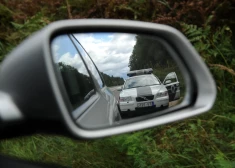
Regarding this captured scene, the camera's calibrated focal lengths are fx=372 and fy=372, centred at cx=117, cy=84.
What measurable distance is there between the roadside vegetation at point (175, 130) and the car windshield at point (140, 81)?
4.21 feet

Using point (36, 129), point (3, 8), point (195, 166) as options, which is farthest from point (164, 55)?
point (3, 8)

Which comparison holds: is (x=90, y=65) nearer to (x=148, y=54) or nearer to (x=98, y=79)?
(x=98, y=79)

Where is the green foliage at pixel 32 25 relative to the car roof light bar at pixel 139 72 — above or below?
A: above

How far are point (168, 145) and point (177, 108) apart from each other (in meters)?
1.75

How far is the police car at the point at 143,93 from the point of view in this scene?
1402mm

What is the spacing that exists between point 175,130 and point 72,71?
2234 mm

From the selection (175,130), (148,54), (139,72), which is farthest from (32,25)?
(139,72)

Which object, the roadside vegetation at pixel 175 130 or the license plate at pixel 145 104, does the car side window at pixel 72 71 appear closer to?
the license plate at pixel 145 104

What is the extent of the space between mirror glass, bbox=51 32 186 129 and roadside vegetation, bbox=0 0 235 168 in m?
1.22

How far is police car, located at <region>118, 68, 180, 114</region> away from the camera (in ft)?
4.60

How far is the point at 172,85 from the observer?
1.56 m

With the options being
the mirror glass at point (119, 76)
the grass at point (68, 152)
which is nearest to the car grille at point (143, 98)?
the mirror glass at point (119, 76)

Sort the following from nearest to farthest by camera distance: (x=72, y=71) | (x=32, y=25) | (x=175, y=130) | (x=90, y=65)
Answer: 1. (x=72, y=71)
2. (x=90, y=65)
3. (x=175, y=130)
4. (x=32, y=25)

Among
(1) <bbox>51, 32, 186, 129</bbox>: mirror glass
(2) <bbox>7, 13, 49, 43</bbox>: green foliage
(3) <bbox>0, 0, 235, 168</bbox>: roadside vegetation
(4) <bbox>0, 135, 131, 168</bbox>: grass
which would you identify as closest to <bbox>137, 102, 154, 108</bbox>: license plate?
(1) <bbox>51, 32, 186, 129</bbox>: mirror glass
